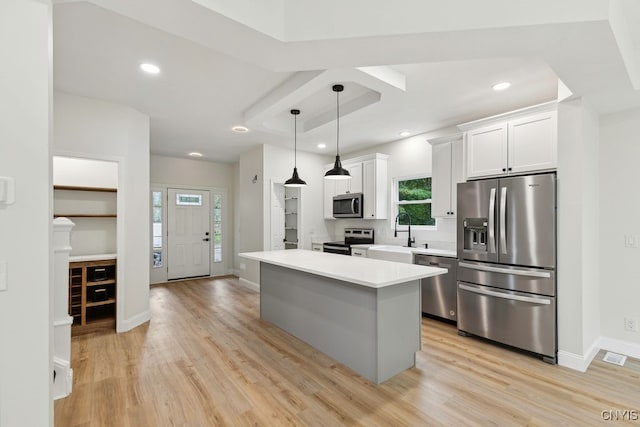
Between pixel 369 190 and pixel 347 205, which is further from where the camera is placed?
pixel 347 205

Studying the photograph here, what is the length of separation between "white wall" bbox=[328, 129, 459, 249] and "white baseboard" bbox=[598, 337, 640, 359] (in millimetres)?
1774

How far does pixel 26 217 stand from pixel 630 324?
4.81 meters

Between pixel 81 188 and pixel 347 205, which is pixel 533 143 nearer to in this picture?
pixel 347 205

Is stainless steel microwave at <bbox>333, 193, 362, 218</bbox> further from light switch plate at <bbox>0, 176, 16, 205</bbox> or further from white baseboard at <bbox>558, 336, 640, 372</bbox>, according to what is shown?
light switch plate at <bbox>0, 176, 16, 205</bbox>

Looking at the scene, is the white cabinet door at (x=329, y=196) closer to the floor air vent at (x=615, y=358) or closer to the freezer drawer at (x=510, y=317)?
the freezer drawer at (x=510, y=317)

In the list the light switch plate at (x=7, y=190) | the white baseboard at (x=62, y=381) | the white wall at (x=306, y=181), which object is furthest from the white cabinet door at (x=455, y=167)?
the white baseboard at (x=62, y=381)

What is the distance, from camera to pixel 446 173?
158 inches

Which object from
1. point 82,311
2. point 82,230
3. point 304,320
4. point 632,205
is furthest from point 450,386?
point 82,230

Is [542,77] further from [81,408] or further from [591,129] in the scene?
[81,408]

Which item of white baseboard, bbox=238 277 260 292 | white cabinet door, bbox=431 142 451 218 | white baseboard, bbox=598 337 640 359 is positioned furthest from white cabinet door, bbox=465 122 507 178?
white baseboard, bbox=238 277 260 292

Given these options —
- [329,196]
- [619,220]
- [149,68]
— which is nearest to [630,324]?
[619,220]

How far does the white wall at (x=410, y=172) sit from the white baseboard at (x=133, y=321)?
3704 millimetres

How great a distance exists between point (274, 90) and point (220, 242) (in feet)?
16.0

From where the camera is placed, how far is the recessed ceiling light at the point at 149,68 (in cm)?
274
